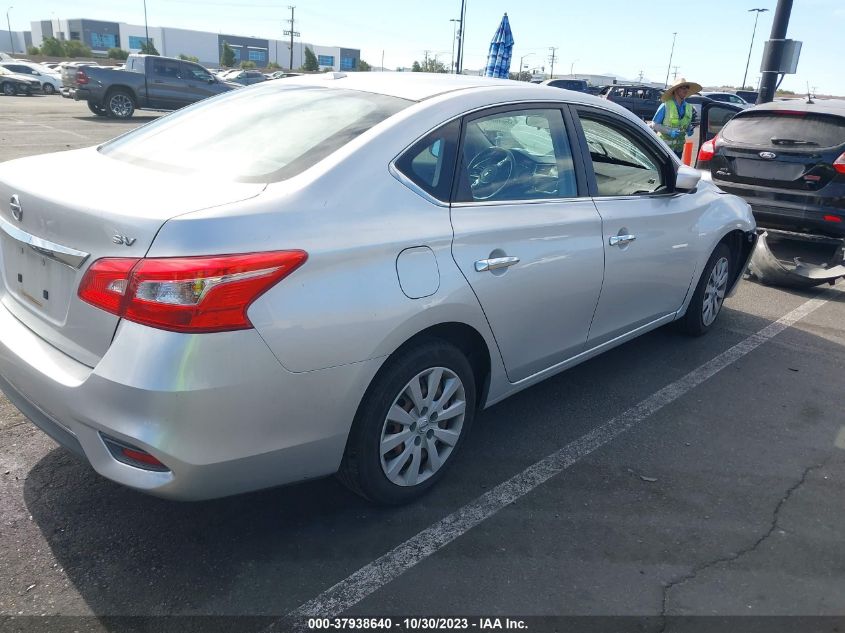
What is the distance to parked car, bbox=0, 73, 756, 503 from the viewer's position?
2193 millimetres

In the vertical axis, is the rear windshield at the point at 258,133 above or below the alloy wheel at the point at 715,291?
above

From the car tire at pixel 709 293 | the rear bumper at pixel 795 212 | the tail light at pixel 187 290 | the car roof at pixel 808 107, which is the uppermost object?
the car roof at pixel 808 107

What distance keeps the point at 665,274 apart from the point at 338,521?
2.54m

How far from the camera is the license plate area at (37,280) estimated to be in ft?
7.98

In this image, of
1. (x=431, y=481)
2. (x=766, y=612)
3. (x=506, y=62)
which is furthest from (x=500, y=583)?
(x=506, y=62)

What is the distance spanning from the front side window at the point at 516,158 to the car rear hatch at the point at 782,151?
161 inches

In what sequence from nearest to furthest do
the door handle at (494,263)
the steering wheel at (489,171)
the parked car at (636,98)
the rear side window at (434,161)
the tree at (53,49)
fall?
1. the rear side window at (434,161)
2. the door handle at (494,263)
3. the steering wheel at (489,171)
4. the parked car at (636,98)
5. the tree at (53,49)

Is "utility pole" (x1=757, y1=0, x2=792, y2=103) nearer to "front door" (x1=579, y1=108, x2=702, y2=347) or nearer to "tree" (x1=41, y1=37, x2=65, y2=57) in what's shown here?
"front door" (x1=579, y1=108, x2=702, y2=347)

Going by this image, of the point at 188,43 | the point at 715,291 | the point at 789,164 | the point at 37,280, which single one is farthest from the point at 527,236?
the point at 188,43

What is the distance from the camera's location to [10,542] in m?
2.65

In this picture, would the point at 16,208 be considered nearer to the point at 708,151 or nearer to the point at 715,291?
the point at 715,291

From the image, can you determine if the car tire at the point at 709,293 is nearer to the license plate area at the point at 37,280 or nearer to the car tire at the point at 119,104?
the license plate area at the point at 37,280

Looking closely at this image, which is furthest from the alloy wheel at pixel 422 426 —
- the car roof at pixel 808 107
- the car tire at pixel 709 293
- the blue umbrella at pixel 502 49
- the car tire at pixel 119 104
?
the car tire at pixel 119 104

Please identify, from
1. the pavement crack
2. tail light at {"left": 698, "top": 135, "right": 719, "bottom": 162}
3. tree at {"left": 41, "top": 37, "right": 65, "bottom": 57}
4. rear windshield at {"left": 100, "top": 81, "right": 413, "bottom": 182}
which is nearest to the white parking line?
the pavement crack
